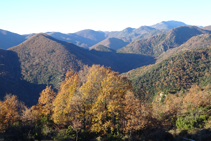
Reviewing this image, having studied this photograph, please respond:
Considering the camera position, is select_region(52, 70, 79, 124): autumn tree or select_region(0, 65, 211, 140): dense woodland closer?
select_region(0, 65, 211, 140): dense woodland

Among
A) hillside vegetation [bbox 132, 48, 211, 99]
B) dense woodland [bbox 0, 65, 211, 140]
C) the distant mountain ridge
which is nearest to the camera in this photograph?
dense woodland [bbox 0, 65, 211, 140]

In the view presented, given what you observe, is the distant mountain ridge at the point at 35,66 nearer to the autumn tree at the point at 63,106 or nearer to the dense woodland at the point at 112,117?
the autumn tree at the point at 63,106

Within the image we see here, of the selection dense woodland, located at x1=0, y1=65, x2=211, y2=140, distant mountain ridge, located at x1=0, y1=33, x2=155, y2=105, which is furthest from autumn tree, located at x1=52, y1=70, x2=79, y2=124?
distant mountain ridge, located at x1=0, y1=33, x2=155, y2=105

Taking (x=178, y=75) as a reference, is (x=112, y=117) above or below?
below

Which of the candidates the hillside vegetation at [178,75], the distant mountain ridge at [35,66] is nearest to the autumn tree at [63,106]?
the hillside vegetation at [178,75]

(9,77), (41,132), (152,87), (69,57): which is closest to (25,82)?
(9,77)

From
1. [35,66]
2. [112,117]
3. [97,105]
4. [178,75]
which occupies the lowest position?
[35,66]

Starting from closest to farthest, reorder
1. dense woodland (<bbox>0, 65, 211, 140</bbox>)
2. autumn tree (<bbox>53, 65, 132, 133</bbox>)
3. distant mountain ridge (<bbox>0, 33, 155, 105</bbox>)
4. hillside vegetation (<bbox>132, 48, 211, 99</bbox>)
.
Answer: dense woodland (<bbox>0, 65, 211, 140</bbox>) → autumn tree (<bbox>53, 65, 132, 133</bbox>) → hillside vegetation (<bbox>132, 48, 211, 99</bbox>) → distant mountain ridge (<bbox>0, 33, 155, 105</bbox>)

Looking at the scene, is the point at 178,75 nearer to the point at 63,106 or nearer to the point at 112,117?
the point at 112,117

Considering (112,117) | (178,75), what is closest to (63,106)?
(112,117)

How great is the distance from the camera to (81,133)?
2189 cm

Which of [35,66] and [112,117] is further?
[35,66]

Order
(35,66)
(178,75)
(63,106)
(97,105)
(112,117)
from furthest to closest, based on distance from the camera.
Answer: (35,66) < (178,75) < (63,106) < (112,117) < (97,105)

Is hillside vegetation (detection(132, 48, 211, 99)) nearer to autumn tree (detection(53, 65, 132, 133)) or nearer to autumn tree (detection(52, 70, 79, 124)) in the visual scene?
autumn tree (detection(52, 70, 79, 124))
